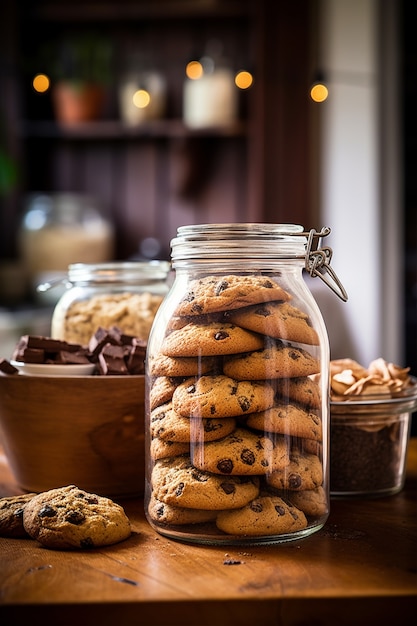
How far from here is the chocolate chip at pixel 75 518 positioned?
30.2 inches

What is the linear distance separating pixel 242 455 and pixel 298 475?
66 mm

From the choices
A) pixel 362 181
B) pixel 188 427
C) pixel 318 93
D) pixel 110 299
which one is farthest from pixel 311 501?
pixel 362 181

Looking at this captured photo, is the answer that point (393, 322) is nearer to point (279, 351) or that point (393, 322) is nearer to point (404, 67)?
point (404, 67)

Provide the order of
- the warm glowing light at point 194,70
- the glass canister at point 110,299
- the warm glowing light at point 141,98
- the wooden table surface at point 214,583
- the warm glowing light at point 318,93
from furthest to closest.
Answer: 1. the warm glowing light at point 141,98
2. the warm glowing light at point 194,70
3. the warm glowing light at point 318,93
4. the glass canister at point 110,299
5. the wooden table surface at point 214,583

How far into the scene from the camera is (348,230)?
11.6 ft

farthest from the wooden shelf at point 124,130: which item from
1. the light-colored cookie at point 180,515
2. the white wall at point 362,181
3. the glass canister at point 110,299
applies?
the light-colored cookie at point 180,515

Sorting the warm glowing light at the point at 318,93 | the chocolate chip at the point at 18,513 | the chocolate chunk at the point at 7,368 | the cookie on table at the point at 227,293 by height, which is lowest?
the chocolate chip at the point at 18,513

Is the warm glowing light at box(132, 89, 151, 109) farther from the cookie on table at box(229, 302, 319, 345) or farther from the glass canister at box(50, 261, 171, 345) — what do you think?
the cookie on table at box(229, 302, 319, 345)

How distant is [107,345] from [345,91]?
2.79m

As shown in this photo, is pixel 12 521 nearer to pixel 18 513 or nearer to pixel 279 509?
pixel 18 513

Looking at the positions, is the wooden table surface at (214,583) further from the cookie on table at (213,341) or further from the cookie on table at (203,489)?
the cookie on table at (213,341)

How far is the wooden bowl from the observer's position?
945 mm

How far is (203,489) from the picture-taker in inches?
30.0

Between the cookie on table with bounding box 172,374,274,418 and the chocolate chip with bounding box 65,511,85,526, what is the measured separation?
134 mm
